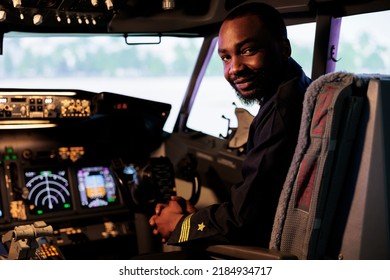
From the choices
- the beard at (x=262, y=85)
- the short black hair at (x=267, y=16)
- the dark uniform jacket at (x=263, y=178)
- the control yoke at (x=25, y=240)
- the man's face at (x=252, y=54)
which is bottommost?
the control yoke at (x=25, y=240)

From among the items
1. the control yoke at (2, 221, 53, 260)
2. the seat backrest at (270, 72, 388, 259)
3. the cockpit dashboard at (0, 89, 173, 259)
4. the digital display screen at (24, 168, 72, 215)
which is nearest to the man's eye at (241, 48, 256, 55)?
the seat backrest at (270, 72, 388, 259)

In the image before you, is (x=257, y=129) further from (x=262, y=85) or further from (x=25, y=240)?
(x=25, y=240)

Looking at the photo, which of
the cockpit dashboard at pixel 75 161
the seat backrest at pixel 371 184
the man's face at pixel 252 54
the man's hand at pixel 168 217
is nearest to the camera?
the seat backrest at pixel 371 184

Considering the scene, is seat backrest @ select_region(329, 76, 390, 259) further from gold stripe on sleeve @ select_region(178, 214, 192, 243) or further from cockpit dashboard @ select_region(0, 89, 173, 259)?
cockpit dashboard @ select_region(0, 89, 173, 259)

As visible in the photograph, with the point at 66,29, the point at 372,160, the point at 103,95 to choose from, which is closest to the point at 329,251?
the point at 372,160

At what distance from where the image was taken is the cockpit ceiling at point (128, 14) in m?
3.33

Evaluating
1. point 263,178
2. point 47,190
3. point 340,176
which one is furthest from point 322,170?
point 47,190

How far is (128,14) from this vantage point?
163 inches

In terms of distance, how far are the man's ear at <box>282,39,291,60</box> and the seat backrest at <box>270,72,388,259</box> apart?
321 millimetres

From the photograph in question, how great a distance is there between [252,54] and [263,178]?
1.44ft

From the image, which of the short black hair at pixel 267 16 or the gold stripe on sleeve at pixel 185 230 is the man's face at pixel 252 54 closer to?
the short black hair at pixel 267 16

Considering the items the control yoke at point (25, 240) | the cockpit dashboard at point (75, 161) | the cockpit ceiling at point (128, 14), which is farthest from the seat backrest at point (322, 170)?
the cockpit dashboard at point (75, 161)

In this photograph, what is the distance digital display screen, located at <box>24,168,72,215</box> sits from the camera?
366 centimetres

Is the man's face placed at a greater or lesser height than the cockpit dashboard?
greater
